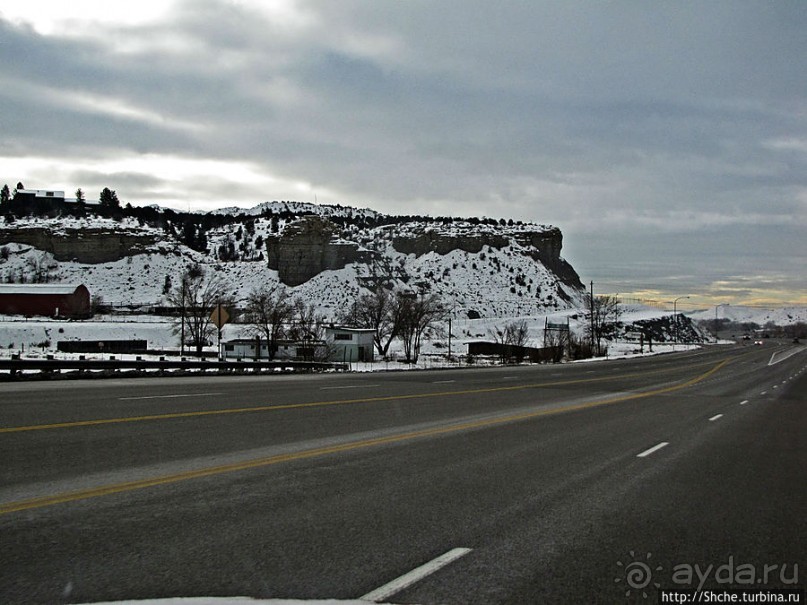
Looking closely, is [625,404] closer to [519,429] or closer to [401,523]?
[519,429]

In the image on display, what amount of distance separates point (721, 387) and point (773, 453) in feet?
69.0

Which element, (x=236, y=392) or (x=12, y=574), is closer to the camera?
(x=12, y=574)

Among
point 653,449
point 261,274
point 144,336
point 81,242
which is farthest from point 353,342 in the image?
point 81,242

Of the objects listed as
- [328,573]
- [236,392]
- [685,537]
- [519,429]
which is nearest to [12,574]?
[328,573]

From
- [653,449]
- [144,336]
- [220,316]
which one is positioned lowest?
[653,449]

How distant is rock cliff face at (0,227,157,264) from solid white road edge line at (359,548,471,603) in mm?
176924

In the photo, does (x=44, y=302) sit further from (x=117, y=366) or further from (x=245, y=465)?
(x=245, y=465)

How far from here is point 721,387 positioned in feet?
101

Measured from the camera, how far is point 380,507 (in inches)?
267

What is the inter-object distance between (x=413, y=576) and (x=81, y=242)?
182 meters

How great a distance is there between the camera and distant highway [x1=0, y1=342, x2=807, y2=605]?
189 inches

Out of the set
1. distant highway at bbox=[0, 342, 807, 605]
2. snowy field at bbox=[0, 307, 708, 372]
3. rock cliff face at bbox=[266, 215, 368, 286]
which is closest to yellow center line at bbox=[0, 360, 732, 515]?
distant highway at bbox=[0, 342, 807, 605]

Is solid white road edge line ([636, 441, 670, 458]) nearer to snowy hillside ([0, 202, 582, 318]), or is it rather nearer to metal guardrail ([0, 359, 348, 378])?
metal guardrail ([0, 359, 348, 378])

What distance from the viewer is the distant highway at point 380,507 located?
15.8 ft
